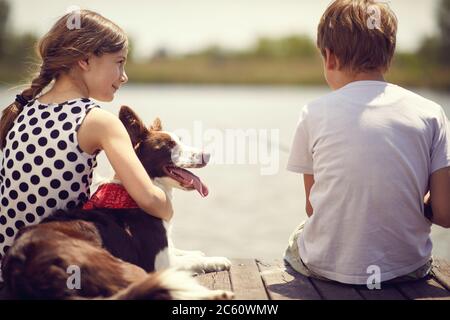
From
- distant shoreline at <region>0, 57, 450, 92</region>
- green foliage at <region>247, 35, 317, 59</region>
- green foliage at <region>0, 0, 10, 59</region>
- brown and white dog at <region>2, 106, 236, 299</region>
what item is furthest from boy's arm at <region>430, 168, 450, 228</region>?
green foliage at <region>247, 35, 317, 59</region>

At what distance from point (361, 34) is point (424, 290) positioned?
1329mm

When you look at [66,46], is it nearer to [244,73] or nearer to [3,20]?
[3,20]

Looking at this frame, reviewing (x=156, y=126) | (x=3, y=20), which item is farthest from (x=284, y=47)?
(x=156, y=126)

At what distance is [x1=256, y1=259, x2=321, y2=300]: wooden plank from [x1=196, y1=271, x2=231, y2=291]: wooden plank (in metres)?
0.20

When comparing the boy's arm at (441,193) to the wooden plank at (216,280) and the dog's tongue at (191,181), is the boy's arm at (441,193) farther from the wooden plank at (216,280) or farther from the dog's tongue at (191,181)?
the dog's tongue at (191,181)

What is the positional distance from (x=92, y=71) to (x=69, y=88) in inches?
6.0

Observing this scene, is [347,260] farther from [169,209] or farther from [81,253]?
[81,253]

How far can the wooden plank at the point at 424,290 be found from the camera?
322 centimetres

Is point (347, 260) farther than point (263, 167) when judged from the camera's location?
No

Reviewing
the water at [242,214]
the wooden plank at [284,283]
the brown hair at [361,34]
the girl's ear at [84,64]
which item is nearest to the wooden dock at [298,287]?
the wooden plank at [284,283]

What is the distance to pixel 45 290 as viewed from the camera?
2.72 metres

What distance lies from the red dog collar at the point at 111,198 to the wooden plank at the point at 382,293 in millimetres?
1227
